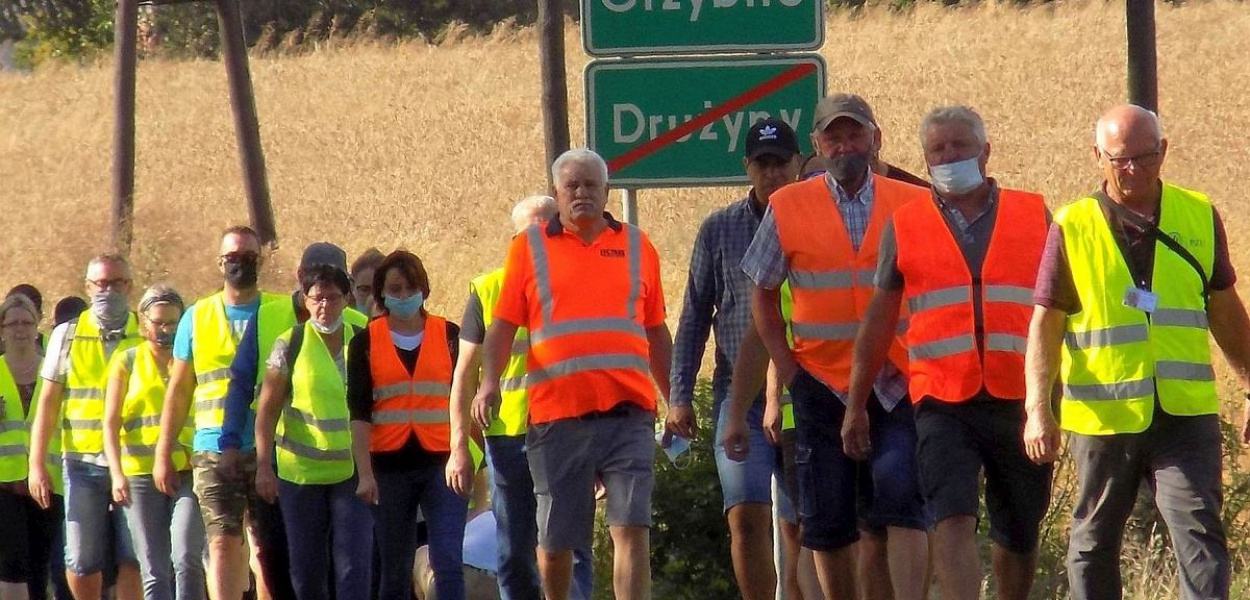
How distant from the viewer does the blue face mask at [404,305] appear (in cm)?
1013

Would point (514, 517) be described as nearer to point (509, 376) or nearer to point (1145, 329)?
point (509, 376)

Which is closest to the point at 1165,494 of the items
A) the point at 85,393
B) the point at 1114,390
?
the point at 1114,390

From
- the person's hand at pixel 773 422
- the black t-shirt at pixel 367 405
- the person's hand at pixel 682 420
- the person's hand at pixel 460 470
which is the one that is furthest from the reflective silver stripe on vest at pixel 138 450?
the person's hand at pixel 773 422

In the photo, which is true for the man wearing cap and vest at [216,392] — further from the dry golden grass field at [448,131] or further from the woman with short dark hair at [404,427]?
the dry golden grass field at [448,131]

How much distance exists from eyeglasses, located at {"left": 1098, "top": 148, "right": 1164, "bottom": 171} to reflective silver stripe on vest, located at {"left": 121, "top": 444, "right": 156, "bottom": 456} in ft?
17.1

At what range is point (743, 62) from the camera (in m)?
10.4

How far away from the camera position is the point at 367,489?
9820mm

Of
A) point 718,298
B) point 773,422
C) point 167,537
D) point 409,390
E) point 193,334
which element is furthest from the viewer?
point 167,537

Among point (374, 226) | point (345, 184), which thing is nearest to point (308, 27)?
point (345, 184)

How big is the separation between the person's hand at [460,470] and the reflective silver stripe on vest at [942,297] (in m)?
2.25

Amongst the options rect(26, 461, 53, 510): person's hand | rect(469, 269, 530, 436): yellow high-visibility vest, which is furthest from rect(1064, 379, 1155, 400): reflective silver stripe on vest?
rect(26, 461, 53, 510): person's hand

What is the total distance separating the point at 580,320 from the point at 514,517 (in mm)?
1218

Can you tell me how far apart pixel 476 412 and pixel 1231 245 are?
1554 cm

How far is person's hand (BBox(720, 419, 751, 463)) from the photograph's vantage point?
880 cm
